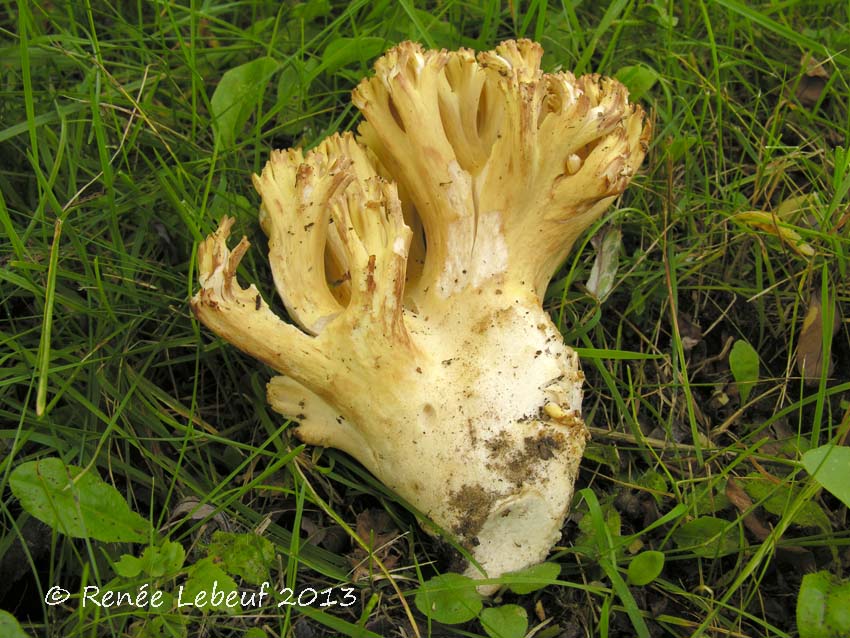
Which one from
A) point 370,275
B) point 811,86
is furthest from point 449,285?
point 811,86

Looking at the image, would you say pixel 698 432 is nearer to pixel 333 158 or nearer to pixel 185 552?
pixel 333 158

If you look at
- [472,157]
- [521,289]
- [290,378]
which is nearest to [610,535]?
[521,289]

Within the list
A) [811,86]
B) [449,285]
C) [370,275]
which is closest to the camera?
[370,275]

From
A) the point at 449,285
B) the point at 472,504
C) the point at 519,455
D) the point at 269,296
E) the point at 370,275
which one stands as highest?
the point at 370,275

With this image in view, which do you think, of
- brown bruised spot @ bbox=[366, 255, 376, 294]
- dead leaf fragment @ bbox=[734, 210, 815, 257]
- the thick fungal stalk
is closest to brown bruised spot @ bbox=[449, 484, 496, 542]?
the thick fungal stalk

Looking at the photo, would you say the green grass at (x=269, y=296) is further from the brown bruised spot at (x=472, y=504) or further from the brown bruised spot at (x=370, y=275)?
the brown bruised spot at (x=370, y=275)

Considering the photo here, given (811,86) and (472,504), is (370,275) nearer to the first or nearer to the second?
(472,504)
